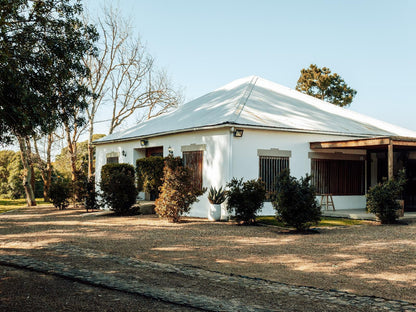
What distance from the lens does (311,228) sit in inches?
454

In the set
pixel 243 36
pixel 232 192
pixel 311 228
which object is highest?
pixel 243 36

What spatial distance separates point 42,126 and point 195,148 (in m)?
7.26

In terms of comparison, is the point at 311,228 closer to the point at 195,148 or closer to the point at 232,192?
the point at 232,192

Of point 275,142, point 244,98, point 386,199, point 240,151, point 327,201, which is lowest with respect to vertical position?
point 327,201

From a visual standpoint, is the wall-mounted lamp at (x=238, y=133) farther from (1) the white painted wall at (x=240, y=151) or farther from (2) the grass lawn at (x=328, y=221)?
(2) the grass lawn at (x=328, y=221)

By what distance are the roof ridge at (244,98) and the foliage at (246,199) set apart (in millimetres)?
2607

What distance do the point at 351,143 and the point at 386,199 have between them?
2.64 meters

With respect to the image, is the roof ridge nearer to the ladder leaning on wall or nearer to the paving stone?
the ladder leaning on wall

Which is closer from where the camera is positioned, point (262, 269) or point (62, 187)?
point (262, 269)

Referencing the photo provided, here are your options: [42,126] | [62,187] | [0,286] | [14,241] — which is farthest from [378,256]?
[62,187]

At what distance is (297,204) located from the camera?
10.6 m

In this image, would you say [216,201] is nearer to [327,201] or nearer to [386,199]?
[327,201]

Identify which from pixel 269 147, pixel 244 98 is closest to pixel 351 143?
pixel 269 147

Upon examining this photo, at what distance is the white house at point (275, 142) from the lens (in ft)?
45.8
